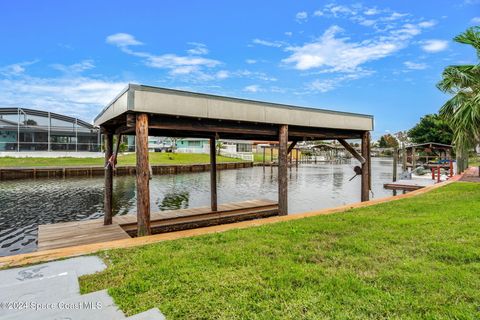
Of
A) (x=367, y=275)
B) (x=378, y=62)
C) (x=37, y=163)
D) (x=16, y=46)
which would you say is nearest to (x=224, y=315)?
(x=367, y=275)

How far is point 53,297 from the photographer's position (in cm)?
291

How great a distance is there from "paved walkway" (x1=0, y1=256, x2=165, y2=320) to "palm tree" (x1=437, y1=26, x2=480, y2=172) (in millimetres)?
9685

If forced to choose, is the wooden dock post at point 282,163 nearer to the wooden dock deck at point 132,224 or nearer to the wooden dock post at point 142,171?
the wooden dock deck at point 132,224

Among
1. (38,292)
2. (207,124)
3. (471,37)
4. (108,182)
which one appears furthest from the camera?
(471,37)

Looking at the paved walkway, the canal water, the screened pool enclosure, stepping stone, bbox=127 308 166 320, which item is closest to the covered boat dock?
the paved walkway

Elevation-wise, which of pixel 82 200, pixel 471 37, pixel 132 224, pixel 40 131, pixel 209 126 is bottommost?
pixel 82 200

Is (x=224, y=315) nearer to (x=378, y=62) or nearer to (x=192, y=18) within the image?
(x=192, y=18)

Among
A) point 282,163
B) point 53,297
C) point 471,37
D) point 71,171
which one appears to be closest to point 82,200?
point 282,163

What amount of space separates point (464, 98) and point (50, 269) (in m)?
13.5

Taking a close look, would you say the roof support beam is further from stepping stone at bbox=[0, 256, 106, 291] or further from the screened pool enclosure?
the screened pool enclosure

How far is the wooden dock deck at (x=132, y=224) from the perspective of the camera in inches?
252

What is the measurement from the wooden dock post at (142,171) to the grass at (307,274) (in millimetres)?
1258

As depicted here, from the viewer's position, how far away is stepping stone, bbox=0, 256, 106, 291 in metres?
3.42

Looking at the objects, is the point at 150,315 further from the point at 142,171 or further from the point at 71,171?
the point at 71,171
